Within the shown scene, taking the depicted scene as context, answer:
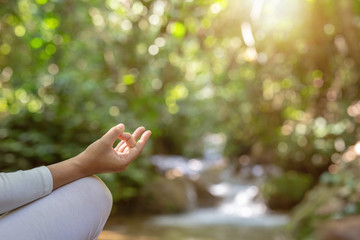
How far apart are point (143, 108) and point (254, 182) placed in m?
8.38

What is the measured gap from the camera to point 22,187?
1380mm

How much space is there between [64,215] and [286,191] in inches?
374

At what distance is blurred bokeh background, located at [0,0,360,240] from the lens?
5.27 metres

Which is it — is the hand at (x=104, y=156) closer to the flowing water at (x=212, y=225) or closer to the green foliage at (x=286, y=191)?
the flowing water at (x=212, y=225)

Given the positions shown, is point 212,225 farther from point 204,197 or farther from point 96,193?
point 96,193

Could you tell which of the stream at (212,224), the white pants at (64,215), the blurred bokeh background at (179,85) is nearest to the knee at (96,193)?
the white pants at (64,215)

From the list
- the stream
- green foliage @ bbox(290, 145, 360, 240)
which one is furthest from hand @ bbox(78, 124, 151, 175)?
the stream

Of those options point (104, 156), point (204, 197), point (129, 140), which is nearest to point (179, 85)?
point (204, 197)

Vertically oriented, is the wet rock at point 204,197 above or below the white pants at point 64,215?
above

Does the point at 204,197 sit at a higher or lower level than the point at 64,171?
higher

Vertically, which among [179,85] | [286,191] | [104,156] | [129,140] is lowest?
[104,156]

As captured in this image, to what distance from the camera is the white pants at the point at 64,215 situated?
1.35 meters

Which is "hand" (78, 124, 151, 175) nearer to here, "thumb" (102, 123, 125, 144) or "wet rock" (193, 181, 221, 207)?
"thumb" (102, 123, 125, 144)

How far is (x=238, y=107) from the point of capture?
487 inches
